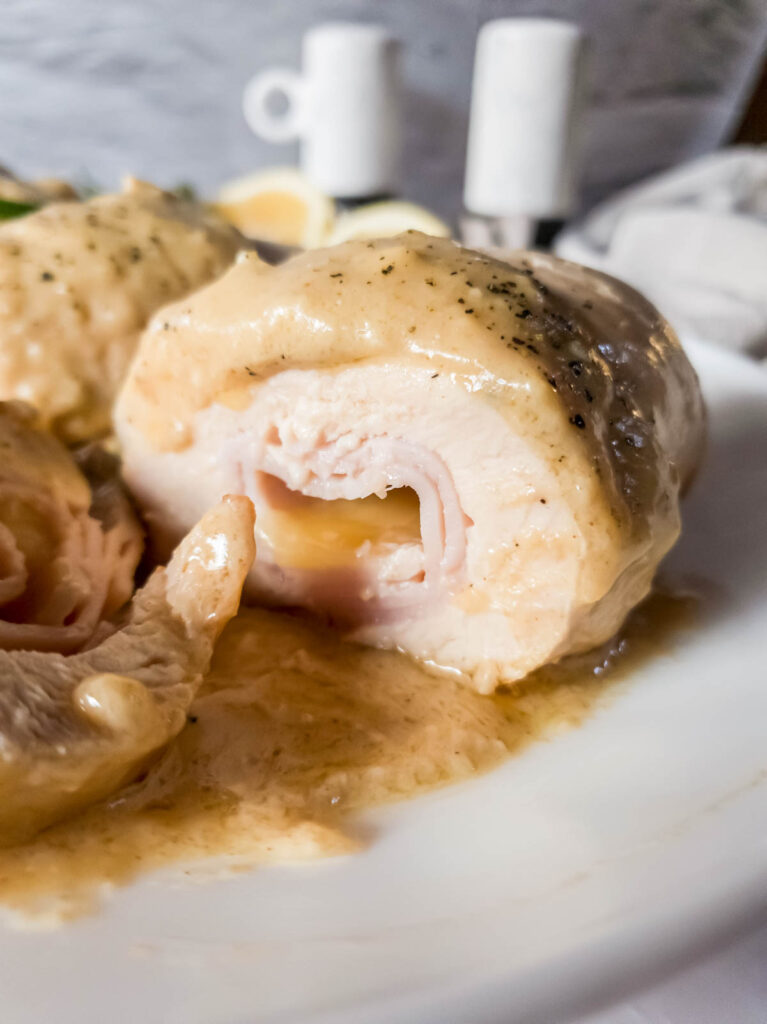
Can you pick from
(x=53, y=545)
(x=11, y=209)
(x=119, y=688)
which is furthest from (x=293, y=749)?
(x=11, y=209)

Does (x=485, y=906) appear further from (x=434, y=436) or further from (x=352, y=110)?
(x=352, y=110)

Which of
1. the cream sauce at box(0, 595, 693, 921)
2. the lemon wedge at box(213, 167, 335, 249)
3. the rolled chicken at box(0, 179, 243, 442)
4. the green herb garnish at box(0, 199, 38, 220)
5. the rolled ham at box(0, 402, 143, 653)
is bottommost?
the lemon wedge at box(213, 167, 335, 249)

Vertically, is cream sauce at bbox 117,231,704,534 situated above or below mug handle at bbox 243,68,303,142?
above

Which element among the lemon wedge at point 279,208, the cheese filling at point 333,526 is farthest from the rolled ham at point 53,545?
the lemon wedge at point 279,208

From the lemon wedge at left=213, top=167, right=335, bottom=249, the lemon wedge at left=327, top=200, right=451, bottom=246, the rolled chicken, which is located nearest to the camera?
the rolled chicken

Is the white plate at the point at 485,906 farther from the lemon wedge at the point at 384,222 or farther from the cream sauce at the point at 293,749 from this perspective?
the lemon wedge at the point at 384,222

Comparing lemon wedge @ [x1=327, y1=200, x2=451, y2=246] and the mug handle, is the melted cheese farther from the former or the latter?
the mug handle

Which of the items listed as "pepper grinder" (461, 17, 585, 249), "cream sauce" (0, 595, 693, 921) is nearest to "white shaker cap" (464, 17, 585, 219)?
"pepper grinder" (461, 17, 585, 249)
